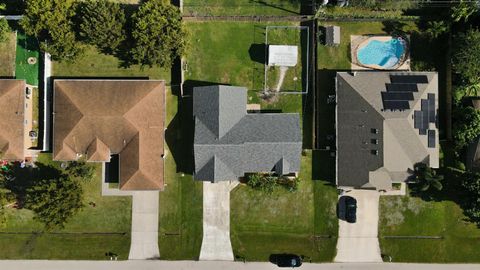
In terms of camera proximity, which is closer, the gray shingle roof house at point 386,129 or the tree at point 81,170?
the gray shingle roof house at point 386,129

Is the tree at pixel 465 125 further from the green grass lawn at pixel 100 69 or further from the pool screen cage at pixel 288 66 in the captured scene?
the green grass lawn at pixel 100 69

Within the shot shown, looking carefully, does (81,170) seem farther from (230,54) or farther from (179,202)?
(230,54)

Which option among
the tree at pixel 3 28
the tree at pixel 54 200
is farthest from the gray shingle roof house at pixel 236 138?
the tree at pixel 3 28

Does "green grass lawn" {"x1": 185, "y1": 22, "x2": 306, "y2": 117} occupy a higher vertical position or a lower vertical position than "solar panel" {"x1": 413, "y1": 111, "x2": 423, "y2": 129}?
higher

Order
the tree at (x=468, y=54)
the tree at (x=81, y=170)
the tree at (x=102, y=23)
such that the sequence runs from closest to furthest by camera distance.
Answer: the tree at (x=468, y=54) < the tree at (x=102, y=23) < the tree at (x=81, y=170)

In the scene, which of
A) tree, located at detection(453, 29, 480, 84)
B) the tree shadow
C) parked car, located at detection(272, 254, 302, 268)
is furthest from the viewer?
the tree shadow

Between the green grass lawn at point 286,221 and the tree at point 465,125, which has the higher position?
the tree at point 465,125

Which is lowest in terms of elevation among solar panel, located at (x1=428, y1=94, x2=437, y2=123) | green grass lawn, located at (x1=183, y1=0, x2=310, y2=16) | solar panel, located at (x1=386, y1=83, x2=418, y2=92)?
solar panel, located at (x1=428, y1=94, x2=437, y2=123)

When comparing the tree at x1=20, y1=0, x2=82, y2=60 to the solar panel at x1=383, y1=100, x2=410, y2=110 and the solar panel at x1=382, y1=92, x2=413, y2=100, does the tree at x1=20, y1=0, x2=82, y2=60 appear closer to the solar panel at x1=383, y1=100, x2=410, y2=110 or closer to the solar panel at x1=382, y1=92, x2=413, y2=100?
the solar panel at x1=382, y1=92, x2=413, y2=100

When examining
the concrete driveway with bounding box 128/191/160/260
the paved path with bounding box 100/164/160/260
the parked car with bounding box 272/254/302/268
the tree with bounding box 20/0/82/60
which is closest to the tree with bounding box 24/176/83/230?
the paved path with bounding box 100/164/160/260
